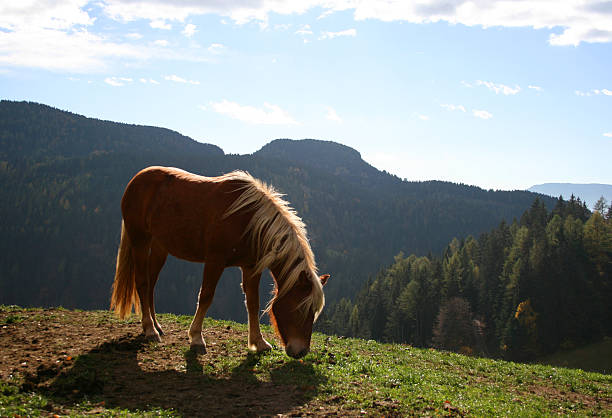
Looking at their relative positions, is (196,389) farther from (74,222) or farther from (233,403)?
(74,222)

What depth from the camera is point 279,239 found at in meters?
8.14

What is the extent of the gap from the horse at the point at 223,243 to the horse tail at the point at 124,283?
0.07 feet

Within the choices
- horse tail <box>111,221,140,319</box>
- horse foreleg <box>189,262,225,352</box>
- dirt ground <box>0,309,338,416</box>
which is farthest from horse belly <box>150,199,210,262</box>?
dirt ground <box>0,309,338,416</box>

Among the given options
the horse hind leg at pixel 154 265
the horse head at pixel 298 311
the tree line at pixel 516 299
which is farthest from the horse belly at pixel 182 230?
the tree line at pixel 516 299

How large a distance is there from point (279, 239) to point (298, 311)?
1.34 meters

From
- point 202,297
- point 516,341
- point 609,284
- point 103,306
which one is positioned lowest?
point 103,306

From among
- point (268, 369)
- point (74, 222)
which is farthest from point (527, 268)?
point (74, 222)

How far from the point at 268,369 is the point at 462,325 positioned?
202 feet

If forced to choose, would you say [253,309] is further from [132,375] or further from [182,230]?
[132,375]

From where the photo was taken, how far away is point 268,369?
8.08 m

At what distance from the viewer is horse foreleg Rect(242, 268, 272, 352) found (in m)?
9.02

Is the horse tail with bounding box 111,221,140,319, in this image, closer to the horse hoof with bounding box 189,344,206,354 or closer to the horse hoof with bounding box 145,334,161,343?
the horse hoof with bounding box 145,334,161,343

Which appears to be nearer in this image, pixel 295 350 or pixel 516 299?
pixel 295 350

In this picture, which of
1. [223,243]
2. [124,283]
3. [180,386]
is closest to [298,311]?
[223,243]
